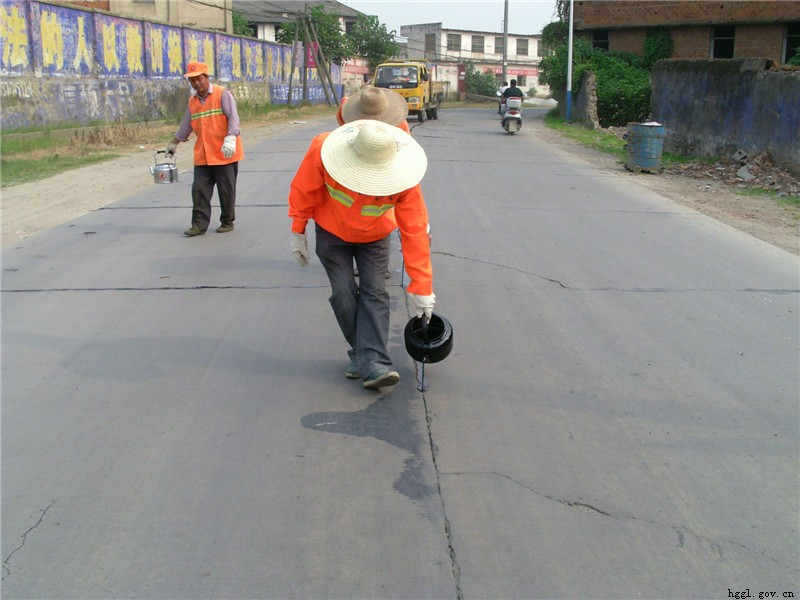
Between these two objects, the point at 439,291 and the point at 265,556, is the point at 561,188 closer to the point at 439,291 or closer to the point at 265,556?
the point at 439,291

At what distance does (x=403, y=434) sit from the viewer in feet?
14.4

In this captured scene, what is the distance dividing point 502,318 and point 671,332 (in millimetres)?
1198

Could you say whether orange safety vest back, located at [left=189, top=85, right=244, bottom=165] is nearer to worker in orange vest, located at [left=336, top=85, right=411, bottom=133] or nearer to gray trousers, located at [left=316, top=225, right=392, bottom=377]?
worker in orange vest, located at [left=336, top=85, right=411, bottom=133]

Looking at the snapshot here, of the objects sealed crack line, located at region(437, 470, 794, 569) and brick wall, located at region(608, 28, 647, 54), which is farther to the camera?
brick wall, located at region(608, 28, 647, 54)

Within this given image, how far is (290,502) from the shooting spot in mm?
3641

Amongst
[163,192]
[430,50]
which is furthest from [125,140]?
[430,50]

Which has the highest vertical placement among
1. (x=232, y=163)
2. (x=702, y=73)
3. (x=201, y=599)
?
(x=702, y=73)

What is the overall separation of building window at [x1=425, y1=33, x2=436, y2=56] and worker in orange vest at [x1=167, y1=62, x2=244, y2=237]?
76704 mm

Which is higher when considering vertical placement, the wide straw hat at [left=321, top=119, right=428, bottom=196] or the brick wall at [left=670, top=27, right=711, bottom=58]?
the brick wall at [left=670, top=27, right=711, bottom=58]

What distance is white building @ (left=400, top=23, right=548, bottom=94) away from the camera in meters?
83.6

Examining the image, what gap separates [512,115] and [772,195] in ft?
46.9

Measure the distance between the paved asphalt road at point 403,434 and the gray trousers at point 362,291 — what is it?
0.91 feet

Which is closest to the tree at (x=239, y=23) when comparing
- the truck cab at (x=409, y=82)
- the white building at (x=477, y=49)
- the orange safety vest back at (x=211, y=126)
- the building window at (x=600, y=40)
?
the white building at (x=477, y=49)

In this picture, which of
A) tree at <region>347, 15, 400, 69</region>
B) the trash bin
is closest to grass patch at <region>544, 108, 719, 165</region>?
the trash bin
